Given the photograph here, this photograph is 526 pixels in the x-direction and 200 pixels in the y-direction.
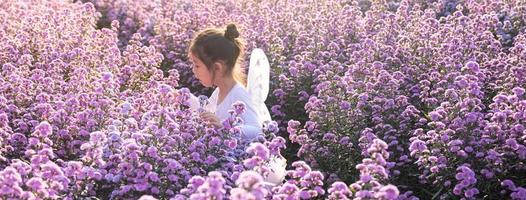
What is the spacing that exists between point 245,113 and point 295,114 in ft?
3.57

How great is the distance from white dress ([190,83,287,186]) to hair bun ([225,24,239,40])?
0.36 m

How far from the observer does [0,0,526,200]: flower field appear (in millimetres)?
4449

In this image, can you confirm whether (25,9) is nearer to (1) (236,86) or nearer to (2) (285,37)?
(2) (285,37)

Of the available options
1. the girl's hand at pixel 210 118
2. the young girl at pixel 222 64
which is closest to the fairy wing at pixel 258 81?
the young girl at pixel 222 64

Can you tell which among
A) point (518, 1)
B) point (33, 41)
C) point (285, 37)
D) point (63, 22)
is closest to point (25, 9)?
point (63, 22)

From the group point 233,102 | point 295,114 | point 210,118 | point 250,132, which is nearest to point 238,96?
point 233,102

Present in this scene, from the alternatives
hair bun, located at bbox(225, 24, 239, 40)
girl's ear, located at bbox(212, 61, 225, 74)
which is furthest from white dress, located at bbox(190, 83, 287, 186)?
hair bun, located at bbox(225, 24, 239, 40)

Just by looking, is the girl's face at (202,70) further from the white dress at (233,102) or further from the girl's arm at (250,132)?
the girl's arm at (250,132)

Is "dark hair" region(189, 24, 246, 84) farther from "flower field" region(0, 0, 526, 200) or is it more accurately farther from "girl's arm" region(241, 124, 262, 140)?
"girl's arm" region(241, 124, 262, 140)

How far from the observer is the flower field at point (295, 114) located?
4449 millimetres

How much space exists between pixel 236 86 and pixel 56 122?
1405mm

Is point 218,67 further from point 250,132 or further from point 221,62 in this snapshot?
point 250,132

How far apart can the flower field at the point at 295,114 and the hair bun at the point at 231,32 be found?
0.64 m

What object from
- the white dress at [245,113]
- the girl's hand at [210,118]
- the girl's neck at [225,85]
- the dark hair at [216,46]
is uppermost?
the dark hair at [216,46]
